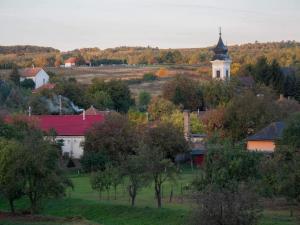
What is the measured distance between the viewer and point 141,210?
1535 inches

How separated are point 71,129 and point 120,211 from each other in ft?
99.9

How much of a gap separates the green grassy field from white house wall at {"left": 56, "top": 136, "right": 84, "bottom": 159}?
19.4 metres

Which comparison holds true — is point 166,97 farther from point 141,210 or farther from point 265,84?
point 141,210

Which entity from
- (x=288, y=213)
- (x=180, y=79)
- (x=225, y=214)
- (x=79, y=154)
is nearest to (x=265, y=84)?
(x=180, y=79)

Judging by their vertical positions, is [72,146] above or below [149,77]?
above

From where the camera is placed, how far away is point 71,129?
69188mm

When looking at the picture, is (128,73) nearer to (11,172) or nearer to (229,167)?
(229,167)

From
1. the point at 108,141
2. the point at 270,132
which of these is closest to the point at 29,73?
the point at 108,141

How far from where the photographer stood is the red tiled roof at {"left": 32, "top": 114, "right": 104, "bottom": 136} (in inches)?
2697

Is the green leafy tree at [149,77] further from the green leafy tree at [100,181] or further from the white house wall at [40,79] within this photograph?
the green leafy tree at [100,181]

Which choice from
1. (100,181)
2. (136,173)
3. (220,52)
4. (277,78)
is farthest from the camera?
(220,52)

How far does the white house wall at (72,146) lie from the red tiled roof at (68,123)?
371 mm

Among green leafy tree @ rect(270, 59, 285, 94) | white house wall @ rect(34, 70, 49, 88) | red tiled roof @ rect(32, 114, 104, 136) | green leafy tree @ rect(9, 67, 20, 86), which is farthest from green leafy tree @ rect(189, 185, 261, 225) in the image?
white house wall @ rect(34, 70, 49, 88)

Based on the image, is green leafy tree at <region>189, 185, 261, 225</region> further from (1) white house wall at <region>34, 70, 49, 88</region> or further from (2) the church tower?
(1) white house wall at <region>34, 70, 49, 88</region>
